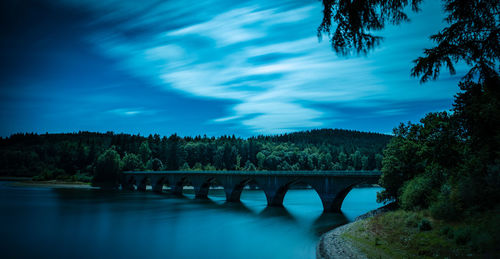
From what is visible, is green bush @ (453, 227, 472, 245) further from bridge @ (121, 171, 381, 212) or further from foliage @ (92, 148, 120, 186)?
foliage @ (92, 148, 120, 186)

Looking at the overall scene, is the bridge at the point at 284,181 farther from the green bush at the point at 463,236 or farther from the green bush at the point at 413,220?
the green bush at the point at 463,236

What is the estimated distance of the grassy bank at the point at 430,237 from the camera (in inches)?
530

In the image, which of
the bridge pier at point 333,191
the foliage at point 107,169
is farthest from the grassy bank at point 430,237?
the foliage at point 107,169

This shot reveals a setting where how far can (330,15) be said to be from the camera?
999cm

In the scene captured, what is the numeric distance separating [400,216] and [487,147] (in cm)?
878

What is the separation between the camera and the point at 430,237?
17.5 metres

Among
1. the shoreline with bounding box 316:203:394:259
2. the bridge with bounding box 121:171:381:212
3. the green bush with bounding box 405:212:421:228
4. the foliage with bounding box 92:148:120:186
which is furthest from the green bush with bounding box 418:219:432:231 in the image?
the foliage with bounding box 92:148:120:186

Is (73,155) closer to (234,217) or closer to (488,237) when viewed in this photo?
(234,217)

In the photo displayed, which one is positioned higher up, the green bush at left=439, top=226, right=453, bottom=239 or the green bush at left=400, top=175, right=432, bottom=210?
the green bush at left=400, top=175, right=432, bottom=210

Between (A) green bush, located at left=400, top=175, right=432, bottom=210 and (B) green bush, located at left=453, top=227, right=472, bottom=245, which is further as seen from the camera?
(A) green bush, located at left=400, top=175, right=432, bottom=210

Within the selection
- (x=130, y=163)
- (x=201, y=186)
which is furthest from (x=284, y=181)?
(x=130, y=163)

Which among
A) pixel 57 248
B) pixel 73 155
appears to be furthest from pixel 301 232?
pixel 73 155

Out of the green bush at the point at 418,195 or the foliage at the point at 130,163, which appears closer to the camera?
the green bush at the point at 418,195

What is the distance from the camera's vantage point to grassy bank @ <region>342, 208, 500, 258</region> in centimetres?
1347
